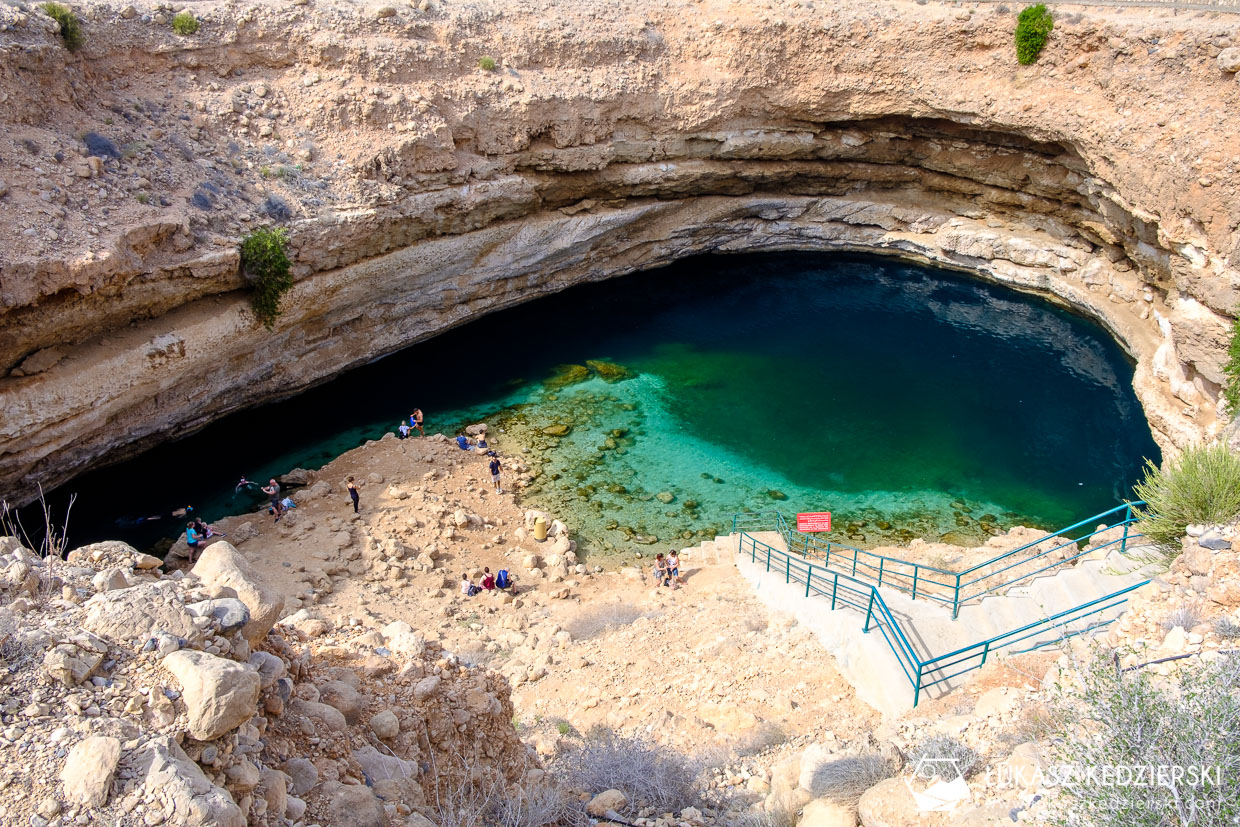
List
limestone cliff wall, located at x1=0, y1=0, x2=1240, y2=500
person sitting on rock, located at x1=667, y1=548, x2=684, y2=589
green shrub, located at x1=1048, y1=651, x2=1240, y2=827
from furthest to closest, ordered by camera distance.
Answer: limestone cliff wall, located at x1=0, y1=0, x2=1240, y2=500
person sitting on rock, located at x1=667, y1=548, x2=684, y2=589
green shrub, located at x1=1048, y1=651, x2=1240, y2=827

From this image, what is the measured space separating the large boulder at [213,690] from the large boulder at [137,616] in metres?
0.31

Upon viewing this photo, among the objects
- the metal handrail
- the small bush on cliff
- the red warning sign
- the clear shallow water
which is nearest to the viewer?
the small bush on cliff

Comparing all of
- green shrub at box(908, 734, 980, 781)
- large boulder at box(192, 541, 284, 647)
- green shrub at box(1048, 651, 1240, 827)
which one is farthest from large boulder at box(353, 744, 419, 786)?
green shrub at box(1048, 651, 1240, 827)

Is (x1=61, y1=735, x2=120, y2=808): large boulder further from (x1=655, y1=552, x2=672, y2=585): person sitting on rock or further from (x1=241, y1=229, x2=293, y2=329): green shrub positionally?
(x1=241, y1=229, x2=293, y2=329): green shrub

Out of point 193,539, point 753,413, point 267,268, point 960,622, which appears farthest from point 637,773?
point 753,413

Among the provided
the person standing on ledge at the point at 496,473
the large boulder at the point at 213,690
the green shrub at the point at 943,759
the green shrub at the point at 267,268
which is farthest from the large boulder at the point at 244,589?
the green shrub at the point at 267,268

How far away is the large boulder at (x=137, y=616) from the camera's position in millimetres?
6434

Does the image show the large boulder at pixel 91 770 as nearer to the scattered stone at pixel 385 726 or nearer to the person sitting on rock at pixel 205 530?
the scattered stone at pixel 385 726

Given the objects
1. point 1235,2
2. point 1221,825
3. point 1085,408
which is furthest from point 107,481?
point 1235,2

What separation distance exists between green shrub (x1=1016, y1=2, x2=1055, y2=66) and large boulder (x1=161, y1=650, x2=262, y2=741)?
86.8 ft

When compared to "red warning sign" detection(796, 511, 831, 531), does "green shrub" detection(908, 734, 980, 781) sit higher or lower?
higher

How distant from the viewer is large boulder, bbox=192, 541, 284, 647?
24.4 feet

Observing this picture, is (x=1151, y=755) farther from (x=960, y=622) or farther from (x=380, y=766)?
(x=380, y=766)

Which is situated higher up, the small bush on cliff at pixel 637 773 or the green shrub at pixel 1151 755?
the green shrub at pixel 1151 755
